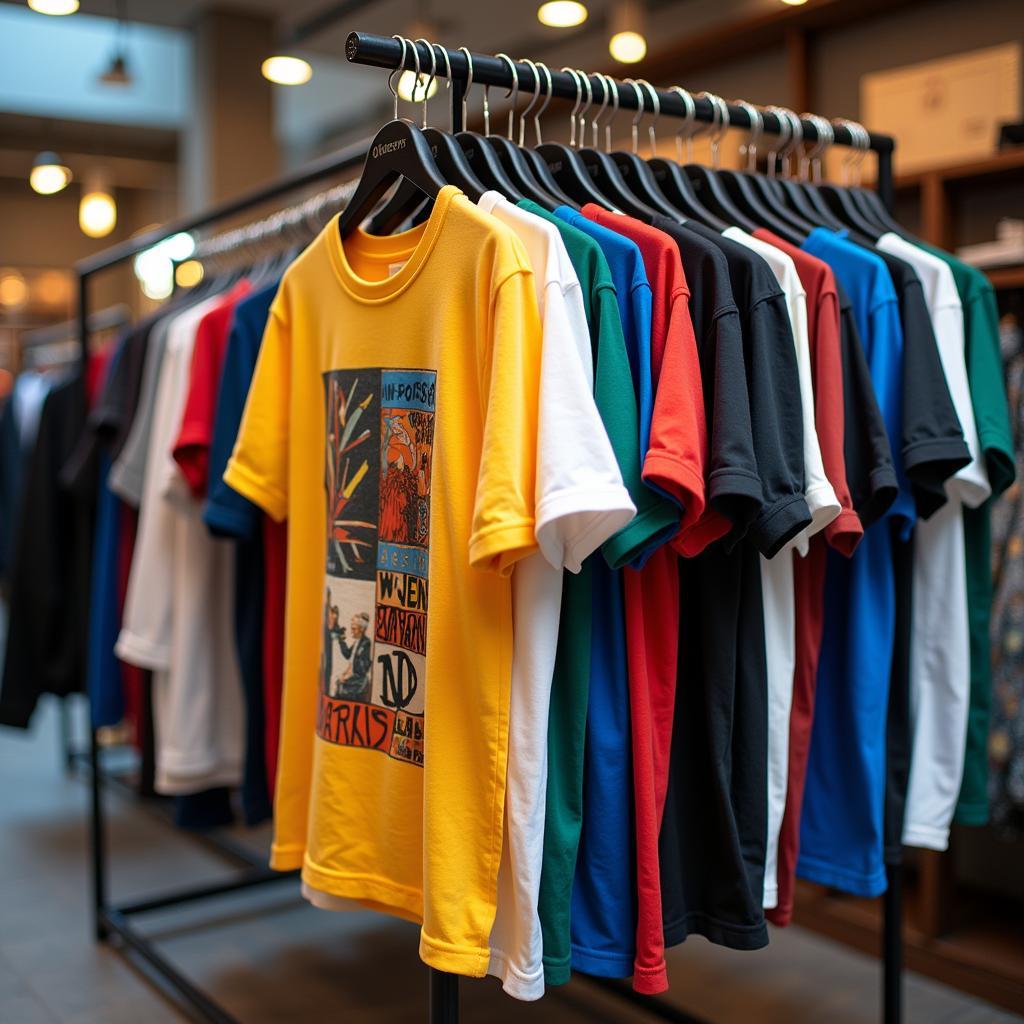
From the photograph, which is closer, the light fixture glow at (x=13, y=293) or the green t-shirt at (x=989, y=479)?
the green t-shirt at (x=989, y=479)

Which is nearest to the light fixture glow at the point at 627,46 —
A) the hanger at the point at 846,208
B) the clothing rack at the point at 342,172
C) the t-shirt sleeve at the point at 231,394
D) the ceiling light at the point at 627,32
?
the ceiling light at the point at 627,32

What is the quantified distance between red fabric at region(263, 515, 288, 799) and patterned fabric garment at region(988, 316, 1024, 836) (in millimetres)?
1505

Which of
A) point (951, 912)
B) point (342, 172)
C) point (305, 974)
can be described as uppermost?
point (342, 172)

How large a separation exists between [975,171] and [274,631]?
1826mm

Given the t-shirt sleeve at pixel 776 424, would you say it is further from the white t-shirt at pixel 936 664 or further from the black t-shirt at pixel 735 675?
the white t-shirt at pixel 936 664

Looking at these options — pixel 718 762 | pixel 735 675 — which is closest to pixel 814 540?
pixel 735 675

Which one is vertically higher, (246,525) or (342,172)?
(342,172)

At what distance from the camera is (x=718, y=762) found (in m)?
1.47

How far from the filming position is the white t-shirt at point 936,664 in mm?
1771

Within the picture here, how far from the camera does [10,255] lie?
9.76 m

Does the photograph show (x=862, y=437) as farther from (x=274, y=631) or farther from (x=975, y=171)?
(x=975, y=171)

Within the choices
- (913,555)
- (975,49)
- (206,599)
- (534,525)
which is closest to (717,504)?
(534,525)

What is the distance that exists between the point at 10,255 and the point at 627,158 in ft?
30.9

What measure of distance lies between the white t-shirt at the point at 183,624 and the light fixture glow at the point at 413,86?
28.8 inches
